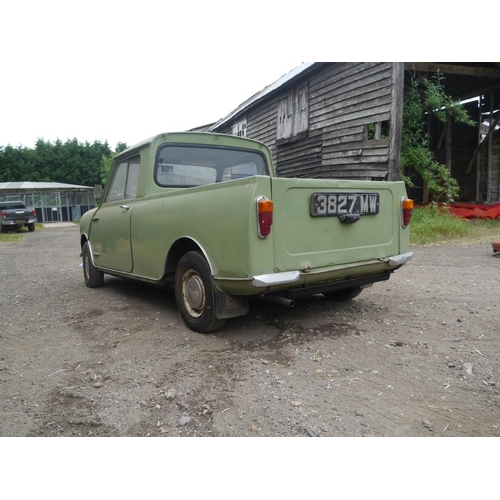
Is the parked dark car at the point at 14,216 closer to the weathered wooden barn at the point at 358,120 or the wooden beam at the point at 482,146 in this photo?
the weathered wooden barn at the point at 358,120

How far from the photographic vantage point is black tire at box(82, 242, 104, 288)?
18.5 feet

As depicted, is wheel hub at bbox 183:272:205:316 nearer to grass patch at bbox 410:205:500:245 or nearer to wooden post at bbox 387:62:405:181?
wooden post at bbox 387:62:405:181

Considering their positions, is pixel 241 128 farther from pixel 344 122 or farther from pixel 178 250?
pixel 178 250

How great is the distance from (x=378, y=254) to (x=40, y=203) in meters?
30.9

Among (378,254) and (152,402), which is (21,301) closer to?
(152,402)

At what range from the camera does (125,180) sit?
4805 millimetres

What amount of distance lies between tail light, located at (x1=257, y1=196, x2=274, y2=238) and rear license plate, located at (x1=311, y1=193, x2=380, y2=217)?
0.44m

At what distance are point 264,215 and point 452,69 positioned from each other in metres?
10.00

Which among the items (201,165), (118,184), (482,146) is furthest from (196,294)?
(482,146)

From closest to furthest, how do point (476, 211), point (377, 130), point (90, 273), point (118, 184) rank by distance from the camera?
point (118, 184) < point (90, 273) < point (377, 130) < point (476, 211)

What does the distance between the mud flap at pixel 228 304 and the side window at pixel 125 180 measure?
1.84m

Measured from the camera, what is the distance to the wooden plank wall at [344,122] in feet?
30.7

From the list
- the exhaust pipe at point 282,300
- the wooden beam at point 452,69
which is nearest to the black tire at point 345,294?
the exhaust pipe at point 282,300
